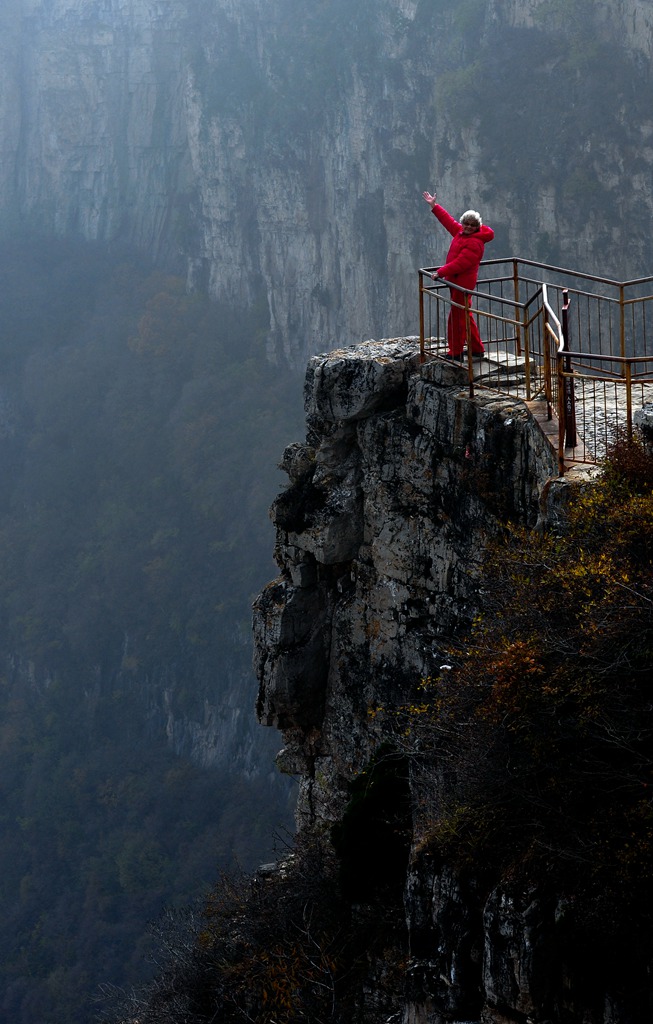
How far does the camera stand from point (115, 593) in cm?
6291

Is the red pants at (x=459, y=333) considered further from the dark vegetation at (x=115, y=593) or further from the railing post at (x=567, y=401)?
the dark vegetation at (x=115, y=593)

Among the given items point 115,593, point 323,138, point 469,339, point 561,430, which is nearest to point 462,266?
point 469,339

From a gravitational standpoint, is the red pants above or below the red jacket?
below

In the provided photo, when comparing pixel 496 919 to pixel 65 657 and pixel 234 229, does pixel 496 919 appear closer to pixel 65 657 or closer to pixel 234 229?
pixel 65 657

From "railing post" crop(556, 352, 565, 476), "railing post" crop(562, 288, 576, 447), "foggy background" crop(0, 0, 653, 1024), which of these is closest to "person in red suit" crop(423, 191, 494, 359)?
"railing post" crop(562, 288, 576, 447)

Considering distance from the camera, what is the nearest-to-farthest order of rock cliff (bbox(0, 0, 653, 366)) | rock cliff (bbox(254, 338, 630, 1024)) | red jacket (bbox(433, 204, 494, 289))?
1. rock cliff (bbox(254, 338, 630, 1024))
2. red jacket (bbox(433, 204, 494, 289))
3. rock cliff (bbox(0, 0, 653, 366))

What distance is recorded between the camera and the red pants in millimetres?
9474

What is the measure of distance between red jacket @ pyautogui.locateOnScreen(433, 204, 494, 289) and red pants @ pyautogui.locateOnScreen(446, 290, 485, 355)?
0.15 meters

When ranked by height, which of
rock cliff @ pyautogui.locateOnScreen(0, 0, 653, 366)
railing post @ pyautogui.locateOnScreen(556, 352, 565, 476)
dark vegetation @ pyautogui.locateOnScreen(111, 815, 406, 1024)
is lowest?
dark vegetation @ pyautogui.locateOnScreen(111, 815, 406, 1024)

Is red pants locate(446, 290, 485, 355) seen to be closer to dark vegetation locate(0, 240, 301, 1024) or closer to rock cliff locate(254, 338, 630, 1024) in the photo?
rock cliff locate(254, 338, 630, 1024)

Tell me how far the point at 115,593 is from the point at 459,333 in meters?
55.1

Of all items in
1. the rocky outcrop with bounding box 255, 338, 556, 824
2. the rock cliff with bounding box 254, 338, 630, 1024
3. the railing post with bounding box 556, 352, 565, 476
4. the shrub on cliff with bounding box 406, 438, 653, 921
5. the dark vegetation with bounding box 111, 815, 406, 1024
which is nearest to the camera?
the shrub on cliff with bounding box 406, 438, 653, 921

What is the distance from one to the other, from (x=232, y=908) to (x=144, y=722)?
4600cm

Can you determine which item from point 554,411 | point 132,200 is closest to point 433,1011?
point 554,411
